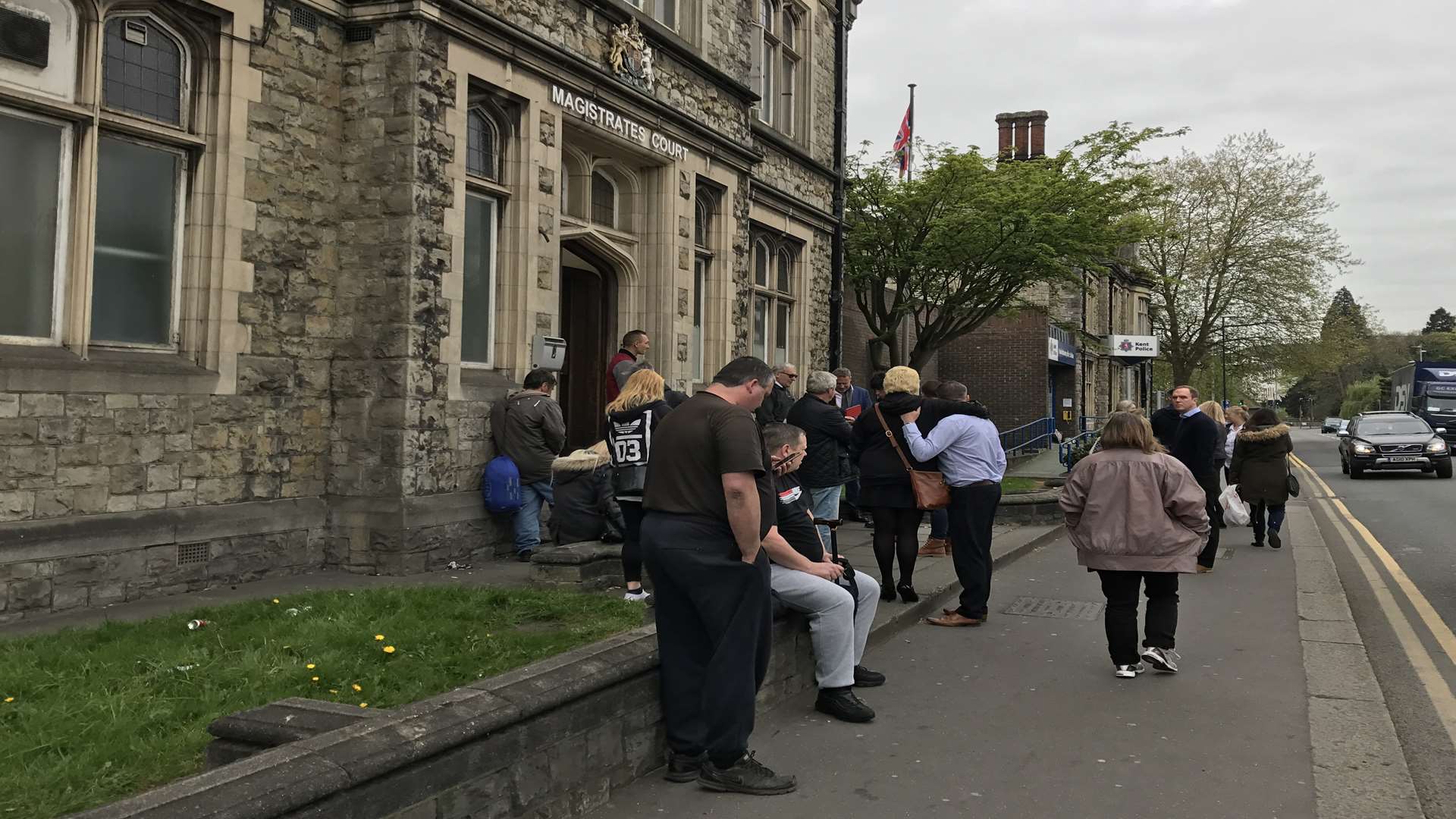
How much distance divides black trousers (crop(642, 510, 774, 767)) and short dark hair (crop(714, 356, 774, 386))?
607 mm

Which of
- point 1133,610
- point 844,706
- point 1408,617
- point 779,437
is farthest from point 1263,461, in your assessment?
point 844,706

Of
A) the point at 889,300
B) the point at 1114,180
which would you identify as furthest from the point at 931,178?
the point at 889,300

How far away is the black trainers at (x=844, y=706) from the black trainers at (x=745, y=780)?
3.29ft

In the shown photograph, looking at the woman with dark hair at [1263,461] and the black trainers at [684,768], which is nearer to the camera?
the black trainers at [684,768]

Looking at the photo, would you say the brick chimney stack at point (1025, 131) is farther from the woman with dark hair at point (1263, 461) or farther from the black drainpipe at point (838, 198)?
the woman with dark hair at point (1263, 461)

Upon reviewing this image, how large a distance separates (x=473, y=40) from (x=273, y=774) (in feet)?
25.3

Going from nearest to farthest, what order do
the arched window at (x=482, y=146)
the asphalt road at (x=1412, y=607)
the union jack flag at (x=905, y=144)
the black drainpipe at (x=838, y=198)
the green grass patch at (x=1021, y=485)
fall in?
the asphalt road at (x=1412, y=607)
the arched window at (x=482, y=146)
the green grass patch at (x=1021, y=485)
the black drainpipe at (x=838, y=198)
the union jack flag at (x=905, y=144)

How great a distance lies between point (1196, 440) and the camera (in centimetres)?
1063

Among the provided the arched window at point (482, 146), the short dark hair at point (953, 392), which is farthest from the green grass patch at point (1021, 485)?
the arched window at point (482, 146)

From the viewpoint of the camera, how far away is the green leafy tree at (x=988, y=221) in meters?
18.8

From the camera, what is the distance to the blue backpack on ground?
9461 millimetres

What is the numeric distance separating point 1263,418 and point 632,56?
8060 millimetres

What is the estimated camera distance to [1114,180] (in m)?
19.1

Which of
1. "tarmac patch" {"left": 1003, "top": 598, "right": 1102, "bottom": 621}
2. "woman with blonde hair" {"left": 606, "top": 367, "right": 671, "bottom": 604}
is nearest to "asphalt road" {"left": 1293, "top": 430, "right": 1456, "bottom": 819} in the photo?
"tarmac patch" {"left": 1003, "top": 598, "right": 1102, "bottom": 621}
